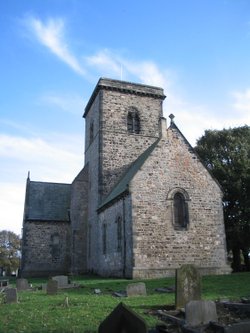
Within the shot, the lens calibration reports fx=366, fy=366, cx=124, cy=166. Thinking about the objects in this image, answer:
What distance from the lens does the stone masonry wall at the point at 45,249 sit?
100ft

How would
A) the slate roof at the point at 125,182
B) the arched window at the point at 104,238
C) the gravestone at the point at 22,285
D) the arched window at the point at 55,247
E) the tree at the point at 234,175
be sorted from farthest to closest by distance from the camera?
the arched window at the point at 55,247
the tree at the point at 234,175
the arched window at the point at 104,238
the slate roof at the point at 125,182
the gravestone at the point at 22,285

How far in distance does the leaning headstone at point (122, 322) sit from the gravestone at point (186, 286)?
5676 mm

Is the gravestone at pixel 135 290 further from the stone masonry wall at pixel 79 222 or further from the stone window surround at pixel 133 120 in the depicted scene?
the stone window surround at pixel 133 120

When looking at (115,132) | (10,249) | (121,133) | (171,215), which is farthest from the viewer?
(10,249)

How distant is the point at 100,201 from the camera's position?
89.8 feet

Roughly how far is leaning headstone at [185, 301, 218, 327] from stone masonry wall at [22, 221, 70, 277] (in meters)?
24.5

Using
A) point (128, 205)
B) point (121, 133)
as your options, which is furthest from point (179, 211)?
point (121, 133)

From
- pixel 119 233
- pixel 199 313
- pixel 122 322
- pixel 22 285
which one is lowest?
pixel 199 313

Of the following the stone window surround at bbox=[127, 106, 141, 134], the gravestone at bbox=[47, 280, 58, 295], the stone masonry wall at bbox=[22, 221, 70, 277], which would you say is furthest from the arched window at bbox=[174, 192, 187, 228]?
the stone masonry wall at bbox=[22, 221, 70, 277]

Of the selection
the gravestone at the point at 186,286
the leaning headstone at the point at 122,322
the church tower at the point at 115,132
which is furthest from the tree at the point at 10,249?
the leaning headstone at the point at 122,322

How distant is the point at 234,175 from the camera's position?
31.4 meters

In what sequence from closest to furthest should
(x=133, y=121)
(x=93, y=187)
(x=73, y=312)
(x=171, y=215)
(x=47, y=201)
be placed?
(x=73, y=312)
(x=171, y=215)
(x=93, y=187)
(x=133, y=121)
(x=47, y=201)

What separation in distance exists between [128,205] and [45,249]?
13048mm

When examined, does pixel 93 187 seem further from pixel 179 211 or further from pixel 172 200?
pixel 179 211
